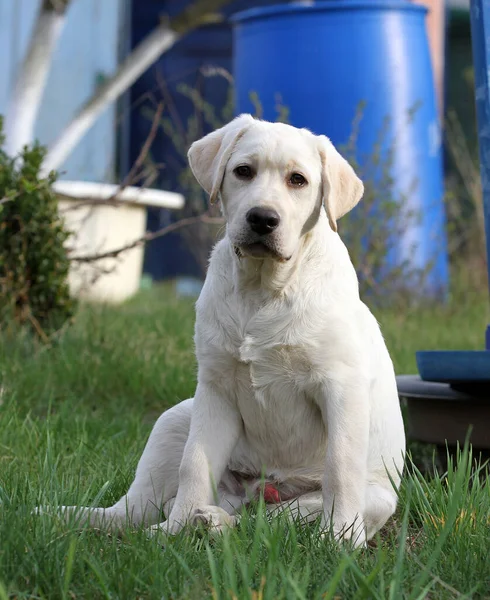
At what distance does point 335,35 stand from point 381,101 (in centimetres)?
56

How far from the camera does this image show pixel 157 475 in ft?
9.27

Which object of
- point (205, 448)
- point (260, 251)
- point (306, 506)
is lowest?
point (306, 506)

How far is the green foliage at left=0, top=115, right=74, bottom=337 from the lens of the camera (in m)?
4.65

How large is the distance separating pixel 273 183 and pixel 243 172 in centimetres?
11

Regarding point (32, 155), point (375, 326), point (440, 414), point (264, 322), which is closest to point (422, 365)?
point (440, 414)

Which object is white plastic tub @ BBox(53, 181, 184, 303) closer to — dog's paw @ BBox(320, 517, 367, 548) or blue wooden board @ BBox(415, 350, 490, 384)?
blue wooden board @ BBox(415, 350, 490, 384)

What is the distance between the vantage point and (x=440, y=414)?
11.8 feet

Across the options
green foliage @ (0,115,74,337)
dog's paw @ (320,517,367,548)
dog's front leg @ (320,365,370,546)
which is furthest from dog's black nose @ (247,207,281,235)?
green foliage @ (0,115,74,337)

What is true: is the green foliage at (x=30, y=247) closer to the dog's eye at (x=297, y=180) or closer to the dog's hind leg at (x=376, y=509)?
the dog's eye at (x=297, y=180)

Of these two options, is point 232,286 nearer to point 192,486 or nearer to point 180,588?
point 192,486

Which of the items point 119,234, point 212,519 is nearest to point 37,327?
point 212,519

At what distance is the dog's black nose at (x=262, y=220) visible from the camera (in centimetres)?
260

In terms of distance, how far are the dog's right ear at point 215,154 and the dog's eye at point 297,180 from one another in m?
0.20

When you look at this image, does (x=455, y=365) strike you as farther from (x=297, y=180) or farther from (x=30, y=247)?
(x=30, y=247)
